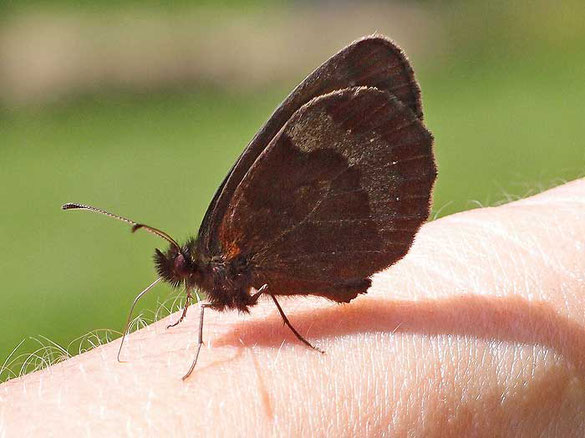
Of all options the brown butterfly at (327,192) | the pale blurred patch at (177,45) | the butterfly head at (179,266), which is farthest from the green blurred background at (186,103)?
the brown butterfly at (327,192)

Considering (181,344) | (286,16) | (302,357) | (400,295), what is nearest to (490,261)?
(400,295)

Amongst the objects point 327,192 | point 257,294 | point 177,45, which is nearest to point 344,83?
point 327,192

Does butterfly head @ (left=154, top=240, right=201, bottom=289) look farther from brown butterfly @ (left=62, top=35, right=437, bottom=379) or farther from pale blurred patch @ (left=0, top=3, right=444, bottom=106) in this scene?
Result: pale blurred patch @ (left=0, top=3, right=444, bottom=106)

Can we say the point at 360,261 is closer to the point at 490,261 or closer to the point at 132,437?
the point at 490,261

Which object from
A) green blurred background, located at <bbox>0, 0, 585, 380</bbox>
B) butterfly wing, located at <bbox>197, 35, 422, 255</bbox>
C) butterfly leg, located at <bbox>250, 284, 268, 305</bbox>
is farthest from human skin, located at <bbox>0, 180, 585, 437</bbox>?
green blurred background, located at <bbox>0, 0, 585, 380</bbox>

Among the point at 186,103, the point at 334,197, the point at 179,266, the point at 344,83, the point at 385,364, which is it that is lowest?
the point at 385,364

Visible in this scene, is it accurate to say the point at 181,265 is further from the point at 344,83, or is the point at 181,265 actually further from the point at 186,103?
the point at 186,103

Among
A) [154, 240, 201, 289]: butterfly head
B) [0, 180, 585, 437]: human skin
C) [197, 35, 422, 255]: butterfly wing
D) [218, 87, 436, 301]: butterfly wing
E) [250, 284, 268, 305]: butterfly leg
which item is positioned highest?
[197, 35, 422, 255]: butterfly wing

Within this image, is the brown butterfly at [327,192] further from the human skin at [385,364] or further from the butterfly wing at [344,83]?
the human skin at [385,364]
